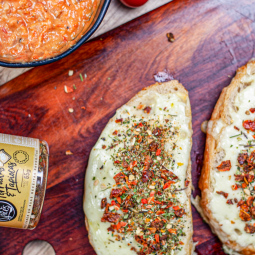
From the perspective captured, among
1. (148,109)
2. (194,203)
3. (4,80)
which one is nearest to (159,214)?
(194,203)

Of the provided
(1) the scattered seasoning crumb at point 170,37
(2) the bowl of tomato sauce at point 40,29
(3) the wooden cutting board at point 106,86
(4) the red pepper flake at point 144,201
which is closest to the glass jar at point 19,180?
(3) the wooden cutting board at point 106,86

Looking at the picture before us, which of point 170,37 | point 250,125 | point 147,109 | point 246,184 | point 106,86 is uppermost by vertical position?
point 170,37

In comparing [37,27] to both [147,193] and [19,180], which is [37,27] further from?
[147,193]

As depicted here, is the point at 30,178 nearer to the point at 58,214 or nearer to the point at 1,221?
the point at 1,221

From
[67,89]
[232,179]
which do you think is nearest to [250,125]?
[232,179]

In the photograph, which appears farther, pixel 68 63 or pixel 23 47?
pixel 68 63

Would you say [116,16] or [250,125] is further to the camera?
[116,16]
